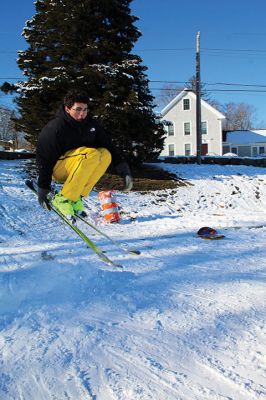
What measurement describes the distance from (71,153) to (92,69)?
407 inches

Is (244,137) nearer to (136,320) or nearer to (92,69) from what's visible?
(92,69)

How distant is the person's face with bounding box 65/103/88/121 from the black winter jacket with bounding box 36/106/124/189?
42 millimetres

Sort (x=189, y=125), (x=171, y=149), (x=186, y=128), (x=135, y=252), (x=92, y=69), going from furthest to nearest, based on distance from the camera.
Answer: (x=171, y=149) → (x=186, y=128) → (x=189, y=125) → (x=92, y=69) → (x=135, y=252)

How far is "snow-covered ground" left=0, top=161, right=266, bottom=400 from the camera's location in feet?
6.97

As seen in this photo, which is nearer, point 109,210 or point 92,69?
point 109,210

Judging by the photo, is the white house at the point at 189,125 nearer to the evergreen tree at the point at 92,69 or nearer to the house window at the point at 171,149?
the house window at the point at 171,149

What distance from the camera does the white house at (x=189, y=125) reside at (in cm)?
4072

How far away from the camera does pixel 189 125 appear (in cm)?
4141

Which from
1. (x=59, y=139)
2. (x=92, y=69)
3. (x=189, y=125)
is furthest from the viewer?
(x=189, y=125)

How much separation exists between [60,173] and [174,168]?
1240 cm

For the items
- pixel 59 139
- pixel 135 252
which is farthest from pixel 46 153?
pixel 135 252

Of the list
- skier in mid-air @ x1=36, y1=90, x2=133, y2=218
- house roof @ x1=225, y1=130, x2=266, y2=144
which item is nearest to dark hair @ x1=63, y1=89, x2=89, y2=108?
skier in mid-air @ x1=36, y1=90, x2=133, y2=218

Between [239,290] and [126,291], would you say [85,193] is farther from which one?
[239,290]

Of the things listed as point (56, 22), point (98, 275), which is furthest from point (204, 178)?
point (98, 275)
